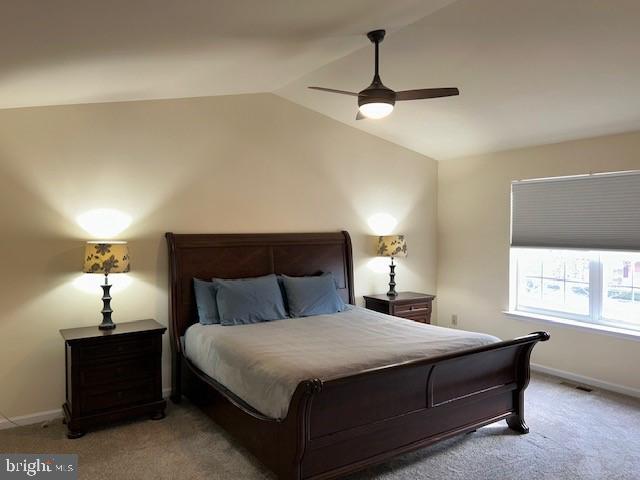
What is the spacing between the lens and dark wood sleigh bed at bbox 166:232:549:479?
2395 millimetres

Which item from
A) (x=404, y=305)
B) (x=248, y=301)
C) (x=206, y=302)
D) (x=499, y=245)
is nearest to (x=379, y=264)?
(x=404, y=305)

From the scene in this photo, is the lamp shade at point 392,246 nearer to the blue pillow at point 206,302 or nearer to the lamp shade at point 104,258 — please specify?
the blue pillow at point 206,302

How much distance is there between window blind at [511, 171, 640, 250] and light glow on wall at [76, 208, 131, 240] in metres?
3.72

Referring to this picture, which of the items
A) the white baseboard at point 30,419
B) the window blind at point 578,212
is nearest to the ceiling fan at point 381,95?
the window blind at point 578,212

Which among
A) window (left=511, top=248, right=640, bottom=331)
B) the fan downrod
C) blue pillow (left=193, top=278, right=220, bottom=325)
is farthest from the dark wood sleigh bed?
the fan downrod

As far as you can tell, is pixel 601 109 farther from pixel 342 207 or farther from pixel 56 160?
pixel 56 160

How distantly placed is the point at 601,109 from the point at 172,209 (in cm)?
354

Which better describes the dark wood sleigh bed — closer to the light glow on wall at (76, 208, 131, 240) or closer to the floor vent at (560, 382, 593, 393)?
the light glow on wall at (76, 208, 131, 240)

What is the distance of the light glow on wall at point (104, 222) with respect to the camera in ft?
11.9

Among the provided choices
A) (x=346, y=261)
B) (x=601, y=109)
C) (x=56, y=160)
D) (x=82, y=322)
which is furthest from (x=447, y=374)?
(x=56, y=160)

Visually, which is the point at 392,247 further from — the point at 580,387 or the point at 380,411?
the point at 380,411

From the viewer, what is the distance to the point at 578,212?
14.1 ft

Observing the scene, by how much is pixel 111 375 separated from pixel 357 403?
1.85 metres

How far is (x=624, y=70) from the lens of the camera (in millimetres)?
3105
